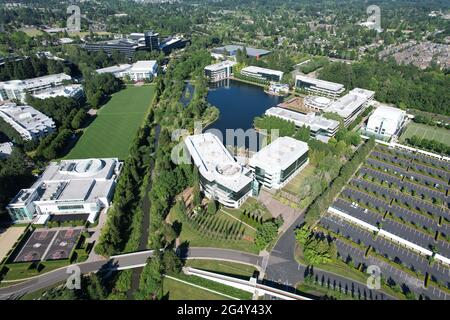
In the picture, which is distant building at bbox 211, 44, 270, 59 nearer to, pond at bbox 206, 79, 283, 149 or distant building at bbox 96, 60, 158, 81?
pond at bbox 206, 79, 283, 149

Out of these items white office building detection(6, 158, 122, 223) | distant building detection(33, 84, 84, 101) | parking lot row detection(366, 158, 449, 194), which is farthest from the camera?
distant building detection(33, 84, 84, 101)

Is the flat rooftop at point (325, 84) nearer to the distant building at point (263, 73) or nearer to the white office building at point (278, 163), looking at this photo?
the distant building at point (263, 73)

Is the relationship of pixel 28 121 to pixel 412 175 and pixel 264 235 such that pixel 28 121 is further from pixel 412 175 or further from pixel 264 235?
pixel 412 175

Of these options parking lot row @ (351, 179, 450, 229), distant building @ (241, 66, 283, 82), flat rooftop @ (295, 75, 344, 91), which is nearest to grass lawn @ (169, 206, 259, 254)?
parking lot row @ (351, 179, 450, 229)

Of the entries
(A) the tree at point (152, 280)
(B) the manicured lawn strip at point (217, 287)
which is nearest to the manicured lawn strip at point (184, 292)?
(B) the manicured lawn strip at point (217, 287)

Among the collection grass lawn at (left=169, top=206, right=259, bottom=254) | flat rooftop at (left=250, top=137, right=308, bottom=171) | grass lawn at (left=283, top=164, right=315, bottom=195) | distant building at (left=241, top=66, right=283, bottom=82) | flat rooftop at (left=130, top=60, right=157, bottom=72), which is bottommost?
grass lawn at (left=169, top=206, right=259, bottom=254)

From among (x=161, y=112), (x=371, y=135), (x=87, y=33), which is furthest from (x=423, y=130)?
(x=87, y=33)
